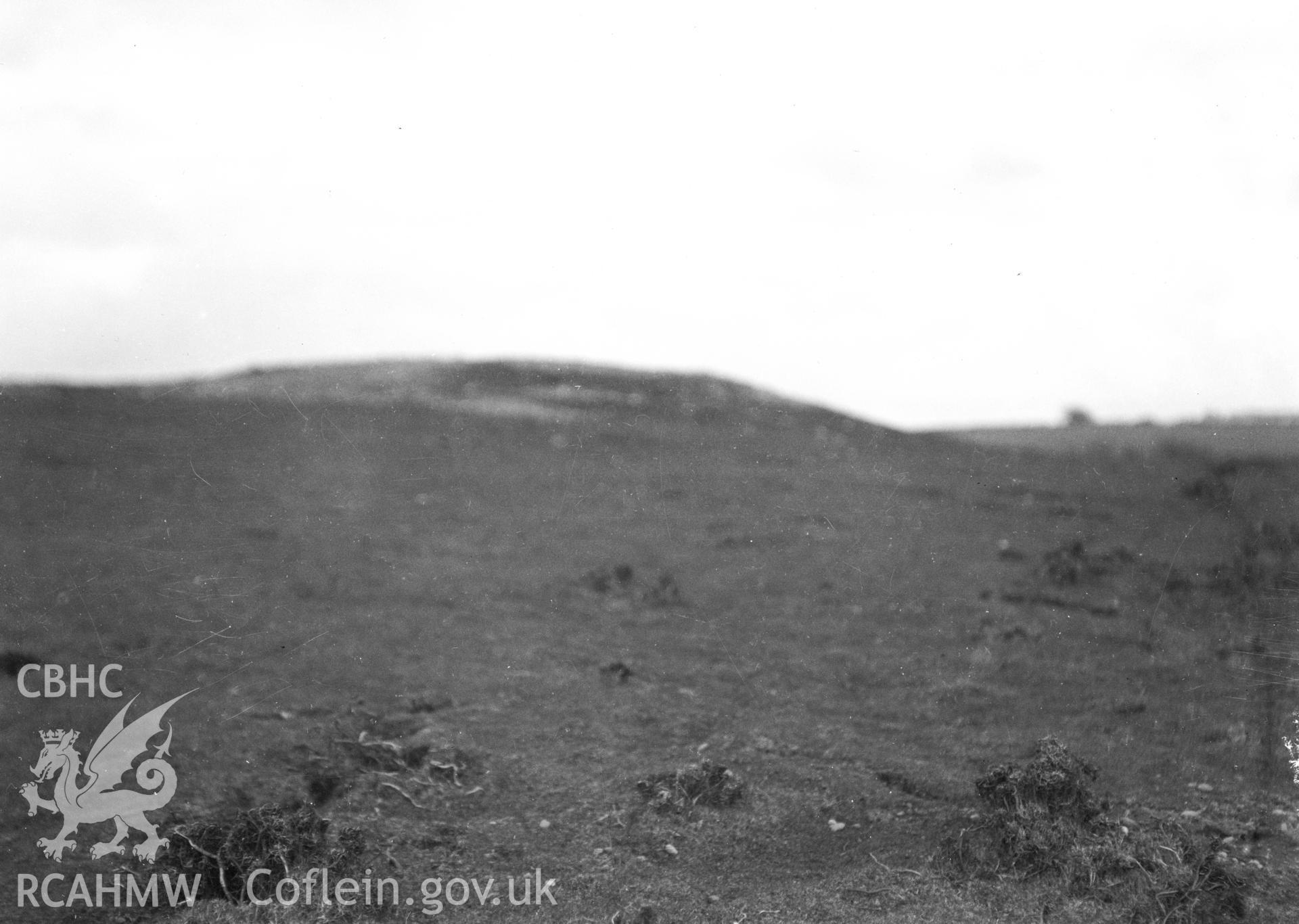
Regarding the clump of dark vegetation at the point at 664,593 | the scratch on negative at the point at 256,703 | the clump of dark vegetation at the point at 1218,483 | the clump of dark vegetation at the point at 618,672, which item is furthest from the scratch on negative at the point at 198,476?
the clump of dark vegetation at the point at 1218,483

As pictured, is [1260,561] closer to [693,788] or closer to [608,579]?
[693,788]

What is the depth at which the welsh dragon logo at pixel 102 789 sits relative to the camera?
5066 millimetres

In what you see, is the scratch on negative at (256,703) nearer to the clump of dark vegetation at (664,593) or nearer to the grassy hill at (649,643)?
the grassy hill at (649,643)

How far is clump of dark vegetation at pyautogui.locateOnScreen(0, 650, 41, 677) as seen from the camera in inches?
240

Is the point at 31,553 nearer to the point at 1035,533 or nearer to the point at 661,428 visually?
the point at 661,428

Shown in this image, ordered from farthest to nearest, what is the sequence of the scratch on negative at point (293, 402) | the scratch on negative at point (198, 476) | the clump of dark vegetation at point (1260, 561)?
the scratch on negative at point (293, 402)
the scratch on negative at point (198, 476)
the clump of dark vegetation at point (1260, 561)

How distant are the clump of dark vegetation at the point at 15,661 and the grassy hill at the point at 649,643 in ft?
0.10

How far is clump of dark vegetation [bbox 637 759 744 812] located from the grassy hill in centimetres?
2

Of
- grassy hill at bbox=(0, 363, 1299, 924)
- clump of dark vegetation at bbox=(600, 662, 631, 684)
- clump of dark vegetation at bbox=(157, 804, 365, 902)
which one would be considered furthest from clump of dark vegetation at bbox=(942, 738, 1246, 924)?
clump of dark vegetation at bbox=(157, 804, 365, 902)

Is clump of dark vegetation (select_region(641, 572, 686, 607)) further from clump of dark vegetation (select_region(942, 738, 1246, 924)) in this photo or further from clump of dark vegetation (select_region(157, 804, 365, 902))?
clump of dark vegetation (select_region(157, 804, 365, 902))

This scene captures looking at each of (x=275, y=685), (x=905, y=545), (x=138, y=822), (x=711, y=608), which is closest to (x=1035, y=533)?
(x=905, y=545)

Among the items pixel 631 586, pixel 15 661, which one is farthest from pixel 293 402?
pixel 631 586

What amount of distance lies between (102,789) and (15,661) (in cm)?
148

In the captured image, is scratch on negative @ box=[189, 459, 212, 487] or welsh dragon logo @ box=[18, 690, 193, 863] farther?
scratch on negative @ box=[189, 459, 212, 487]
